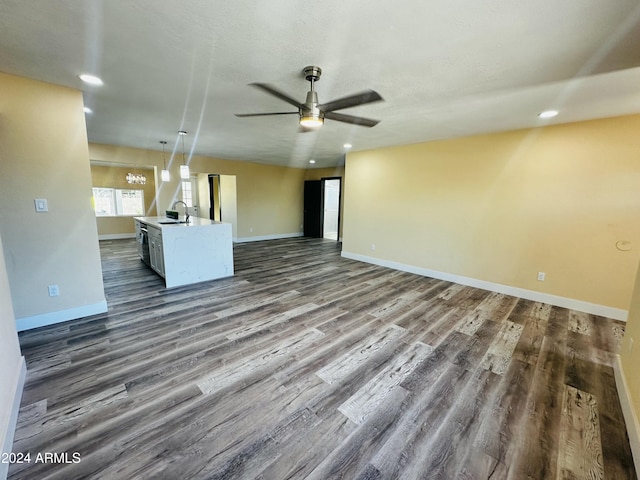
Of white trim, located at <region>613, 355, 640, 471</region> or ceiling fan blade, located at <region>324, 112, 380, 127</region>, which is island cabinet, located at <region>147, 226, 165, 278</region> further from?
white trim, located at <region>613, 355, 640, 471</region>

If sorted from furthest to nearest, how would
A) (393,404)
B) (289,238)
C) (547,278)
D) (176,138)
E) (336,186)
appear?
(336,186), (289,238), (176,138), (547,278), (393,404)

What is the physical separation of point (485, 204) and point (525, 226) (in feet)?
2.04

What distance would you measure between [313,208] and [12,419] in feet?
26.1

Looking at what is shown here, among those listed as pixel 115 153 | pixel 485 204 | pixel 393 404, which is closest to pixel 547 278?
pixel 485 204

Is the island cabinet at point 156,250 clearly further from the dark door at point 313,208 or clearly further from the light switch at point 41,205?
the dark door at point 313,208

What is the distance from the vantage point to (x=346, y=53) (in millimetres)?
1906

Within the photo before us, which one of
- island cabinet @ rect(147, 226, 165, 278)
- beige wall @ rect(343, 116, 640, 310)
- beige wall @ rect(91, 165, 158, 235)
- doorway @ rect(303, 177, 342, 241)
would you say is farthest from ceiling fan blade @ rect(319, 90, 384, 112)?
beige wall @ rect(91, 165, 158, 235)

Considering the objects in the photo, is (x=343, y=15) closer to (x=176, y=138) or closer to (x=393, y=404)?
(x=393, y=404)

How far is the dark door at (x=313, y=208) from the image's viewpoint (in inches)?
347

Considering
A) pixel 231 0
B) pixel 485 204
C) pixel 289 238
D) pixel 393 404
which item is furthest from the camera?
pixel 289 238

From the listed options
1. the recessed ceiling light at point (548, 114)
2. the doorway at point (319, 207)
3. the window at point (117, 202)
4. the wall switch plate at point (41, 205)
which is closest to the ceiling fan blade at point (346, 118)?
the recessed ceiling light at point (548, 114)

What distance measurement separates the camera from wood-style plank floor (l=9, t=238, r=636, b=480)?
1.41 meters

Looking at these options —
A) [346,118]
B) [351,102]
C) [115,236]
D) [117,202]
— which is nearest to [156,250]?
[346,118]

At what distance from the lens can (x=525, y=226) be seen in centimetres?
378
